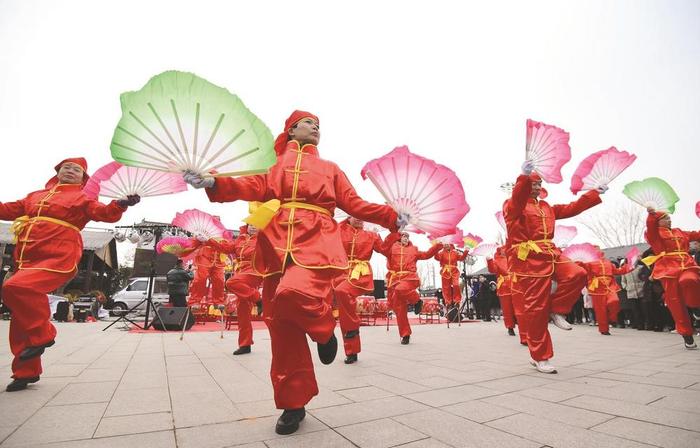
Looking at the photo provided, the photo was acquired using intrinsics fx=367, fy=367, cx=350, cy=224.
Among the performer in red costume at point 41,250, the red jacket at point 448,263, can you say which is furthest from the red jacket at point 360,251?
the red jacket at point 448,263

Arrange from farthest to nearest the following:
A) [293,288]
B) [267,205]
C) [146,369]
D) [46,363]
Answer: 1. [46,363]
2. [146,369]
3. [267,205]
4. [293,288]

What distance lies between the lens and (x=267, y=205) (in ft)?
7.91

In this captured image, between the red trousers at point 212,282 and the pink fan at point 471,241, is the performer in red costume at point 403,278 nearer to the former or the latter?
the pink fan at point 471,241

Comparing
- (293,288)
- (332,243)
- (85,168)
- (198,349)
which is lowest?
(198,349)

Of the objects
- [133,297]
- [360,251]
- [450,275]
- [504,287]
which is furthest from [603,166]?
[133,297]

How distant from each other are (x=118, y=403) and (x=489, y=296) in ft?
48.9

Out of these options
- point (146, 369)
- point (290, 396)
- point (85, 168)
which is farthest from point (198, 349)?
point (290, 396)

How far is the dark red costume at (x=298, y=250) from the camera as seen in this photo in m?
2.14

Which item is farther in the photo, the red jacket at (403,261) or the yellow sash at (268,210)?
the red jacket at (403,261)

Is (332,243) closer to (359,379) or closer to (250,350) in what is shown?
(359,379)

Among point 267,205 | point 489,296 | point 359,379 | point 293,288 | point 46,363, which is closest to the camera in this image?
point 293,288

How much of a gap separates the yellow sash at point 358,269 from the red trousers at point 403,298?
4.18 ft

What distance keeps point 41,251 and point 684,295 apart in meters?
8.57

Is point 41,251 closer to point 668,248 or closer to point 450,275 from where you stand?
point 668,248
